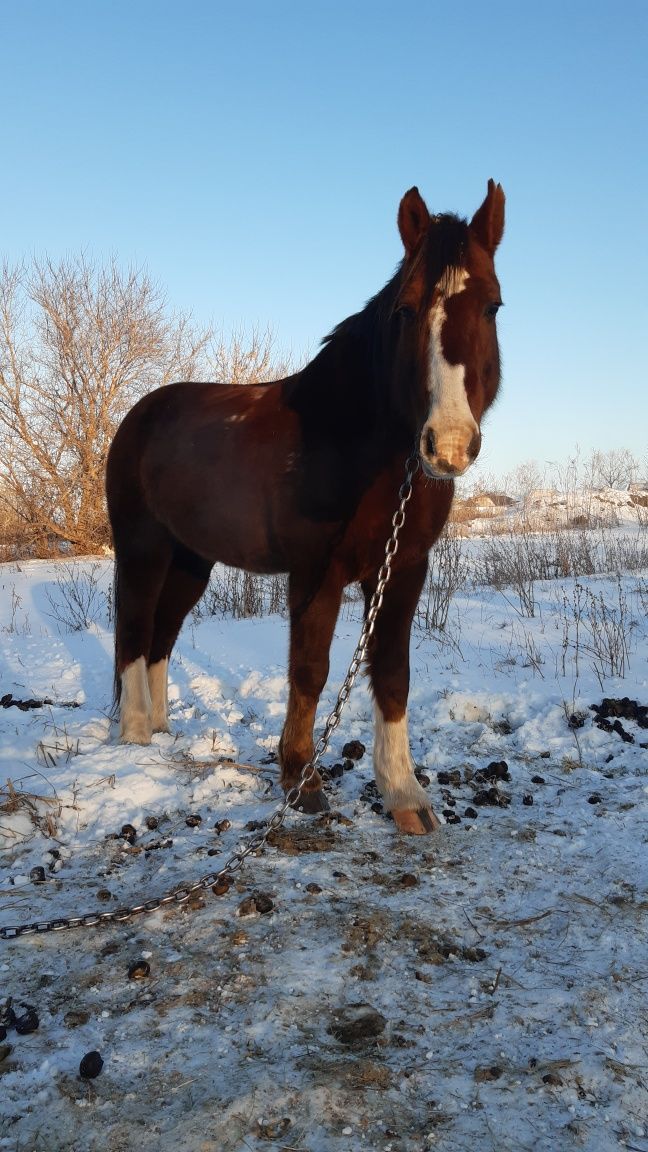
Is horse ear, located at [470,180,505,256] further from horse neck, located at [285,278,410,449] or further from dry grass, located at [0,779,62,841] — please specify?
dry grass, located at [0,779,62,841]

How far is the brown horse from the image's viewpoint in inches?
96.4

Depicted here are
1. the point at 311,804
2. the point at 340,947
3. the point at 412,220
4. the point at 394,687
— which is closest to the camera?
the point at 340,947

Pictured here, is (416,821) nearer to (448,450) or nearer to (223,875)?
(223,875)

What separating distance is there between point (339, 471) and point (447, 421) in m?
0.87

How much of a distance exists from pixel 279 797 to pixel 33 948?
4.57ft

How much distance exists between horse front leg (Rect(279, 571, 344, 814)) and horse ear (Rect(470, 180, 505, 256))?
148 centimetres

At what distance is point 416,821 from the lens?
2959 mm

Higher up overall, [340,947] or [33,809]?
[33,809]

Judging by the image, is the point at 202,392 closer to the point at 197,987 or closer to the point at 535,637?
the point at 197,987

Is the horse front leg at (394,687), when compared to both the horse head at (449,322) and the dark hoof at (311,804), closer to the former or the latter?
the dark hoof at (311,804)

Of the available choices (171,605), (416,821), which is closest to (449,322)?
(416,821)

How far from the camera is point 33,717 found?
4.51 meters

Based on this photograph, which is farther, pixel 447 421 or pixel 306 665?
pixel 306 665

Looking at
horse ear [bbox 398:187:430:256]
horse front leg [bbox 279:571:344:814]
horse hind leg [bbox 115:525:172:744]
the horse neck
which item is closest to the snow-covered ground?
horse front leg [bbox 279:571:344:814]
